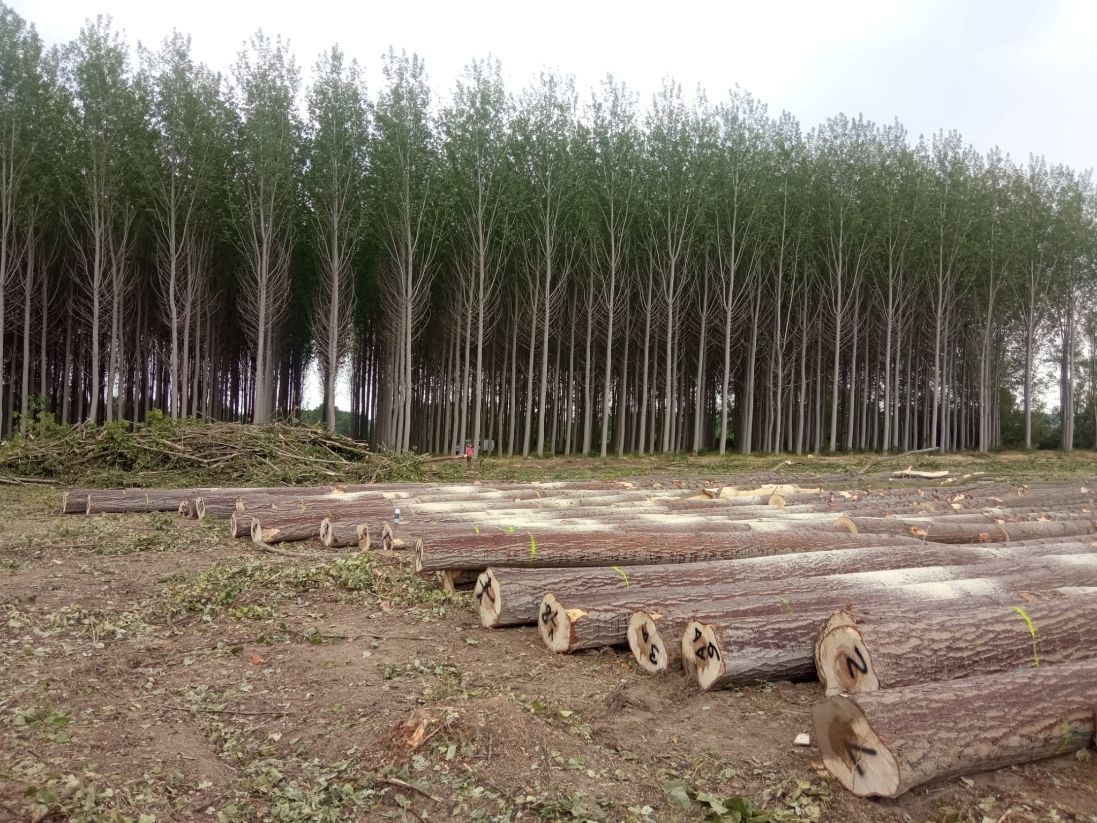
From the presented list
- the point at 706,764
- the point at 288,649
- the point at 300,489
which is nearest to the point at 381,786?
the point at 706,764

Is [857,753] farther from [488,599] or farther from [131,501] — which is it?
[131,501]

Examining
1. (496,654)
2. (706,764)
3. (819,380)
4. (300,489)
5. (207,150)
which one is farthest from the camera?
(819,380)

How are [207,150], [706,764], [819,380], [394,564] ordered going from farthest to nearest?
[819,380] < [207,150] < [394,564] < [706,764]

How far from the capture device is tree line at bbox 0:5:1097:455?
24.5 meters

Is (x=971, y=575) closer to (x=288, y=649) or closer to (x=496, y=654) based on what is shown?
(x=496, y=654)

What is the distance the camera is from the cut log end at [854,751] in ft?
9.30

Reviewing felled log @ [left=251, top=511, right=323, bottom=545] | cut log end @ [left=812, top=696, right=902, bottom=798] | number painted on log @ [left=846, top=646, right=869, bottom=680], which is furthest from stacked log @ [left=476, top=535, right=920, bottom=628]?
felled log @ [left=251, top=511, right=323, bottom=545]

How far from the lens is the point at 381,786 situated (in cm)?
303

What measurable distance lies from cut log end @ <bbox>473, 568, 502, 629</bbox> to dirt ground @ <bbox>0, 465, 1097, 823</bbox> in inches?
3.5

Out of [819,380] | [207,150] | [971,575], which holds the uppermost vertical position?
[207,150]

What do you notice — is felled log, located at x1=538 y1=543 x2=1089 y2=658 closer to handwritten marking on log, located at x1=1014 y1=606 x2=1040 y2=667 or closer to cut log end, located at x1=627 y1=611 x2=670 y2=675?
cut log end, located at x1=627 y1=611 x2=670 y2=675

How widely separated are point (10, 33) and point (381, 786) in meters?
28.4

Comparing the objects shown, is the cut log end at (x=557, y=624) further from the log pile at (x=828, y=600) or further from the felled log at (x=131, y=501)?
the felled log at (x=131, y=501)

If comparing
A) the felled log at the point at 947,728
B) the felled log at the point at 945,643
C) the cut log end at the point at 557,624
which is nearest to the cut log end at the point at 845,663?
the felled log at the point at 945,643
